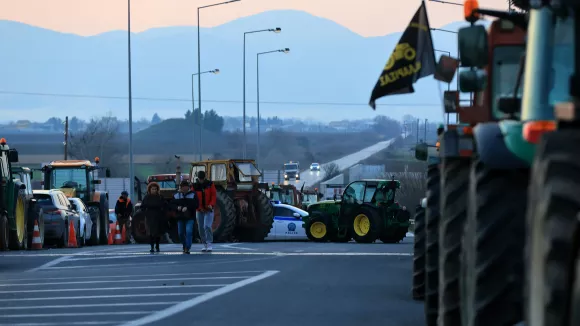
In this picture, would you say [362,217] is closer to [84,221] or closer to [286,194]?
[84,221]

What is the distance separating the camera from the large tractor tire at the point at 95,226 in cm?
4462

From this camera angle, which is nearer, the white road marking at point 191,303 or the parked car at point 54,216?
the white road marking at point 191,303

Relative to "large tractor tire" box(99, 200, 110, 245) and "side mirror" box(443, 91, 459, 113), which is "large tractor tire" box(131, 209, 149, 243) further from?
"side mirror" box(443, 91, 459, 113)

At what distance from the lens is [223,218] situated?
133ft

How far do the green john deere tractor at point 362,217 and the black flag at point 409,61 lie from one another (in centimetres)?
1765

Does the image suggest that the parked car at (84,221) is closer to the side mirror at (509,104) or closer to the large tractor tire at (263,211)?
the large tractor tire at (263,211)

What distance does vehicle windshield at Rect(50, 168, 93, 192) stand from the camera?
49.1m

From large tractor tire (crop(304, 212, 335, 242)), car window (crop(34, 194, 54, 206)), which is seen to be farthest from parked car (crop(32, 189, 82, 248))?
large tractor tire (crop(304, 212, 335, 242))

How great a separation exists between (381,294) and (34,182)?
117724 mm

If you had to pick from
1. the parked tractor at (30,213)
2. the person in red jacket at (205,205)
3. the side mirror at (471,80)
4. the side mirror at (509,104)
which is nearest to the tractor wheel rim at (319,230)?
the parked tractor at (30,213)

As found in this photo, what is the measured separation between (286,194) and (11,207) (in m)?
35.3

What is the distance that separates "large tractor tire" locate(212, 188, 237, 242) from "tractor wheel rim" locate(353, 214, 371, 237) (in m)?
4.56

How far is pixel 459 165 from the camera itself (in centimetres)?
1109

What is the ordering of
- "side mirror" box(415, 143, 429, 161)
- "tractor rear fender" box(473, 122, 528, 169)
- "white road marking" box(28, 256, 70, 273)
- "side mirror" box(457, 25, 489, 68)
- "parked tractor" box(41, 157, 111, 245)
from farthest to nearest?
"parked tractor" box(41, 157, 111, 245) < "white road marking" box(28, 256, 70, 273) < "side mirror" box(415, 143, 429, 161) < "side mirror" box(457, 25, 489, 68) < "tractor rear fender" box(473, 122, 528, 169)
